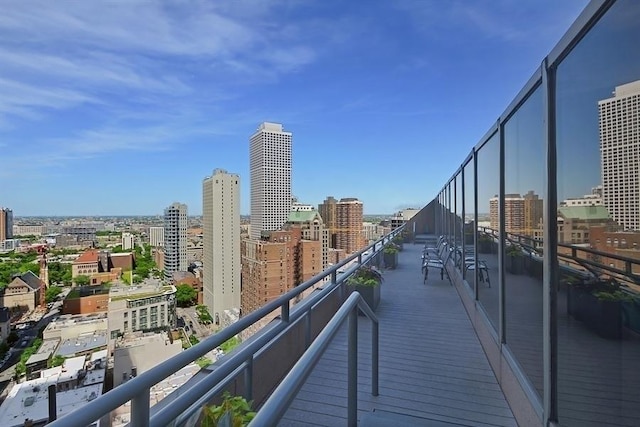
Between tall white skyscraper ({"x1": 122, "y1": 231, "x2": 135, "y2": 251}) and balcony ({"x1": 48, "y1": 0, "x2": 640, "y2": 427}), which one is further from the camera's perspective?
tall white skyscraper ({"x1": 122, "y1": 231, "x2": 135, "y2": 251})

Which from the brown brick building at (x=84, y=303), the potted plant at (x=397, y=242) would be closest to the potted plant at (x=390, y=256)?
the potted plant at (x=397, y=242)

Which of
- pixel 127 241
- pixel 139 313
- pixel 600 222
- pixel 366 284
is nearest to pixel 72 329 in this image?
pixel 139 313

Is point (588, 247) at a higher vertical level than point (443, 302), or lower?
higher

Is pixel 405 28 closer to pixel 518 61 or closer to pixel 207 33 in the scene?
pixel 518 61

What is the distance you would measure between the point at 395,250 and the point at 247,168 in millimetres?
32447

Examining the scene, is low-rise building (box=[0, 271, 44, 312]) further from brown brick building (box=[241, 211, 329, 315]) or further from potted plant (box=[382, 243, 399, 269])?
potted plant (box=[382, 243, 399, 269])

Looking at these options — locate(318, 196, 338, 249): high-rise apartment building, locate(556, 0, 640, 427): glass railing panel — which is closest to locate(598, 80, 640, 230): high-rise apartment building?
locate(556, 0, 640, 427): glass railing panel

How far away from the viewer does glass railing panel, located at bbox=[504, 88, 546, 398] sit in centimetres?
204

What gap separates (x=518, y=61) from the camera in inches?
422

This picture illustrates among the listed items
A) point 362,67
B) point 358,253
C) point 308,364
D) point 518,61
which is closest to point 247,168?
point 362,67

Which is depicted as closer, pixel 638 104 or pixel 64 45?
pixel 638 104

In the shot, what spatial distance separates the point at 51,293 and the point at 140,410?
1694 inches

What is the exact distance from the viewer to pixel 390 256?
9.11 meters

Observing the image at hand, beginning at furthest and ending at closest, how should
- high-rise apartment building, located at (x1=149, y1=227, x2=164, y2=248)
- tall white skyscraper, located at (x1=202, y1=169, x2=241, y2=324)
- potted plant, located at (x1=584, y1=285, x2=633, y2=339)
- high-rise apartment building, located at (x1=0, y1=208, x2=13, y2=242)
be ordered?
1. high-rise apartment building, located at (x1=149, y1=227, x2=164, y2=248)
2. high-rise apartment building, located at (x1=0, y1=208, x2=13, y2=242)
3. tall white skyscraper, located at (x1=202, y1=169, x2=241, y2=324)
4. potted plant, located at (x1=584, y1=285, x2=633, y2=339)
